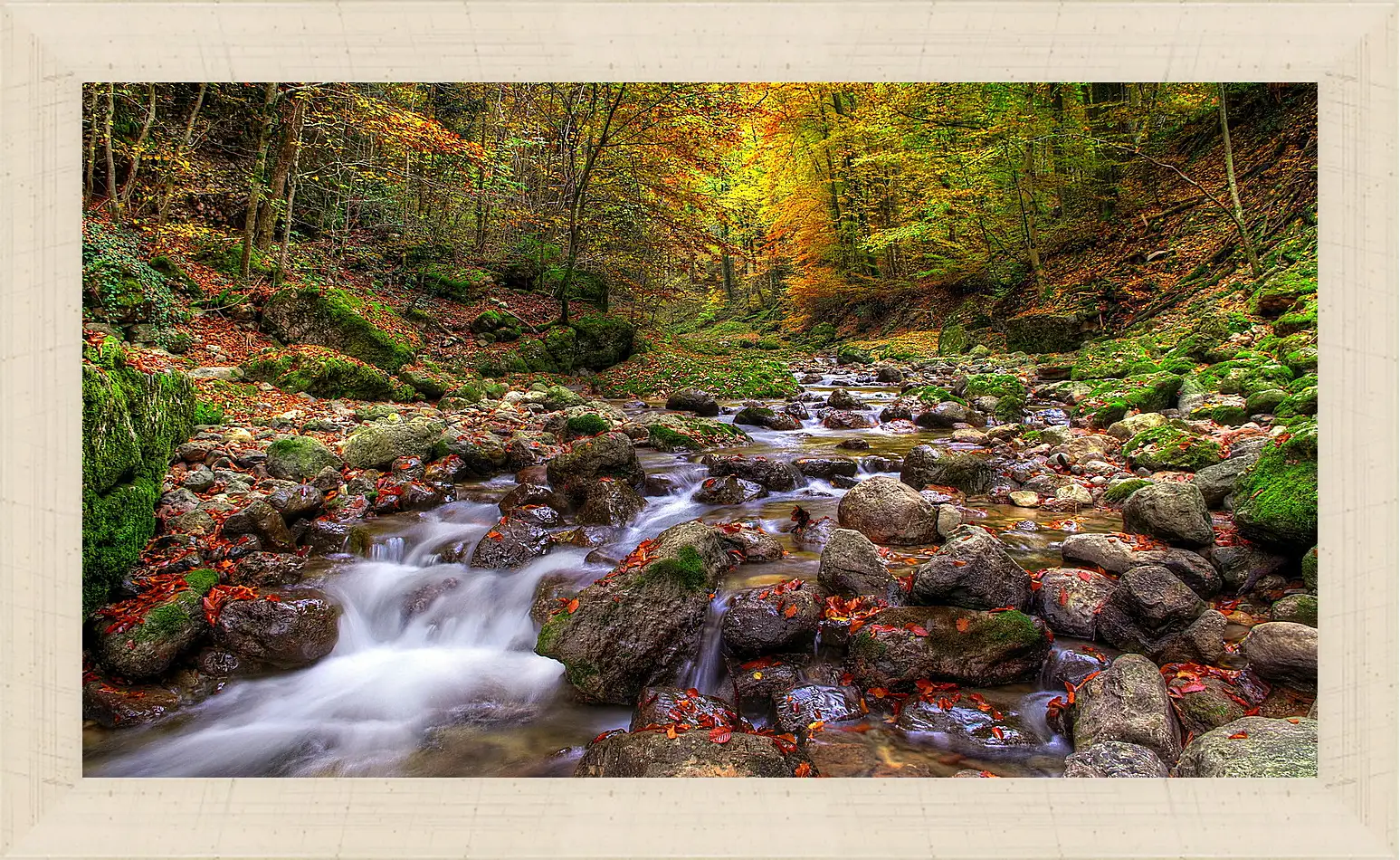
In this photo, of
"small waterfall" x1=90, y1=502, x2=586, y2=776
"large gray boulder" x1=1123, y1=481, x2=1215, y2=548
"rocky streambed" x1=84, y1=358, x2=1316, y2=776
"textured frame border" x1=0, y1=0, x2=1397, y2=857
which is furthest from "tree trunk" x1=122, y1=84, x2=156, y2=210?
"large gray boulder" x1=1123, y1=481, x2=1215, y2=548

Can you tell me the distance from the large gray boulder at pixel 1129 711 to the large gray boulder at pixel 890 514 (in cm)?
195

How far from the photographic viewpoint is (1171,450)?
5527 millimetres

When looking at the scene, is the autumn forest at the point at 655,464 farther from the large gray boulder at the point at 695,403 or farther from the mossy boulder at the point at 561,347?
the large gray boulder at the point at 695,403

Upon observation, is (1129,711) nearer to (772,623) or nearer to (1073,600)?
(1073,600)

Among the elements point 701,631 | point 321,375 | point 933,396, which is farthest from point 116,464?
point 933,396

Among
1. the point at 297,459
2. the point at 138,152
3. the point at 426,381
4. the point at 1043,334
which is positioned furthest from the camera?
the point at 1043,334

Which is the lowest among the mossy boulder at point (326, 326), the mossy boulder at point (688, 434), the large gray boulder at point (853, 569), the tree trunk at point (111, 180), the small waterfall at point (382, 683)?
the small waterfall at point (382, 683)

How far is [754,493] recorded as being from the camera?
6.22m

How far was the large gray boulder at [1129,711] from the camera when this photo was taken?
2.42m

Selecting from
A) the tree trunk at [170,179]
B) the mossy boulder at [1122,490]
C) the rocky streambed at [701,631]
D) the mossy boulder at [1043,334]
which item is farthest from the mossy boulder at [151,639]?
the mossy boulder at [1043,334]

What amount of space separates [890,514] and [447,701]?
3439 millimetres
